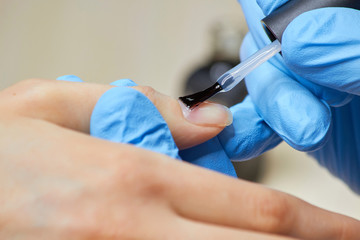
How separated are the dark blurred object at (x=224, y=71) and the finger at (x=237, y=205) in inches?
35.6

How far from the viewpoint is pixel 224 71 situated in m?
1.42

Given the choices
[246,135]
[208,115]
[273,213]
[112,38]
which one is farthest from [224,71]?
[273,213]

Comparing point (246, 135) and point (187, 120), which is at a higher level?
point (187, 120)

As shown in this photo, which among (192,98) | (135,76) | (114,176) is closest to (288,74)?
(192,98)

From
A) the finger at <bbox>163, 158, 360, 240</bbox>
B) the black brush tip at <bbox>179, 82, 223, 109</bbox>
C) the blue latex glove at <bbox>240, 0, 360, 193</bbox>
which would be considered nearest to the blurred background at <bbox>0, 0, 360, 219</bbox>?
the blue latex glove at <bbox>240, 0, 360, 193</bbox>

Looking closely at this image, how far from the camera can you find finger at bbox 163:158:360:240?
0.39 meters

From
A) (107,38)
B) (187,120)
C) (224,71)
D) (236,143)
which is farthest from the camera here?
(107,38)

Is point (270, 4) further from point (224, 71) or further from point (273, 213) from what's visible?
point (224, 71)

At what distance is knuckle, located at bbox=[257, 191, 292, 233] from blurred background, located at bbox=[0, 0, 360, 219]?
1194mm

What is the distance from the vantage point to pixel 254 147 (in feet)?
2.16

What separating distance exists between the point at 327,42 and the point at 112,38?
1.27m

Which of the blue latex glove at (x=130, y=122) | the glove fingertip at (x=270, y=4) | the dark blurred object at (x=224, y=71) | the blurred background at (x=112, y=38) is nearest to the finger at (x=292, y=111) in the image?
the glove fingertip at (x=270, y=4)

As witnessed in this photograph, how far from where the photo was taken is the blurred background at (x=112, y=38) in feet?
5.36

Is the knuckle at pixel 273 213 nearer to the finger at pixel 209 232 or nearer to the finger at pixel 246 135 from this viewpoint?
the finger at pixel 209 232
